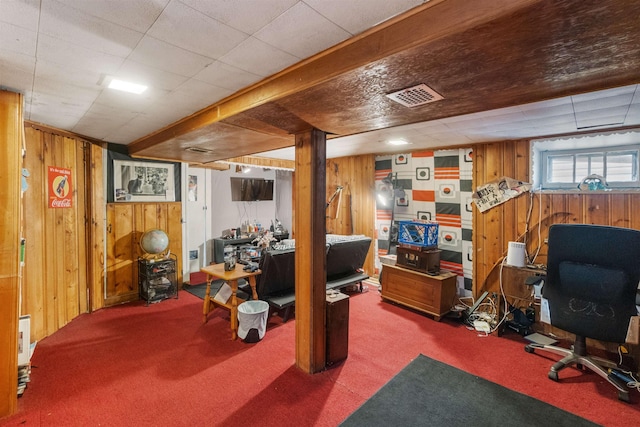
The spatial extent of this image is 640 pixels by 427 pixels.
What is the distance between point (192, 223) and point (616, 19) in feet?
19.1

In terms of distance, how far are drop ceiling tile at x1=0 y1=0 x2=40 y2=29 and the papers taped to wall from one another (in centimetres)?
436

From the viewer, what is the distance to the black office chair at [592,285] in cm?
229

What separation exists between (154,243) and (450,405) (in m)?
4.03

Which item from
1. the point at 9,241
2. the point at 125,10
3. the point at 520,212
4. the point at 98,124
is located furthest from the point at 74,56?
the point at 520,212

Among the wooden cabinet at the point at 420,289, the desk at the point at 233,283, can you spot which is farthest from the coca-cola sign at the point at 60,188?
the wooden cabinet at the point at 420,289

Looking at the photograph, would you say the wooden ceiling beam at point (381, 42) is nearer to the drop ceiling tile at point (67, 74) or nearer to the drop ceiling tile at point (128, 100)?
the drop ceiling tile at point (128, 100)

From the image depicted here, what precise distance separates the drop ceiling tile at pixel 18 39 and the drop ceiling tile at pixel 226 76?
2.45ft

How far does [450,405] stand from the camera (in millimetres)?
2246

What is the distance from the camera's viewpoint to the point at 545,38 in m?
1.16

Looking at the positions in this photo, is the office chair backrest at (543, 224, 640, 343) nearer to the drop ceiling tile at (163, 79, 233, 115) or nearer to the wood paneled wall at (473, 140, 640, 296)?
the wood paneled wall at (473, 140, 640, 296)

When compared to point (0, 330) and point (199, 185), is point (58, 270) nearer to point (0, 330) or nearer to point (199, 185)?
point (0, 330)

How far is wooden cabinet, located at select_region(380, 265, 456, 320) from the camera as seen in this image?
3803mm

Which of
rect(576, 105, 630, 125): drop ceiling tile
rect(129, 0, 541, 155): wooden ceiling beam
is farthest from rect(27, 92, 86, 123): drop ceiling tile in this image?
rect(576, 105, 630, 125): drop ceiling tile

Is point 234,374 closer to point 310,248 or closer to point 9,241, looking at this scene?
point 310,248
